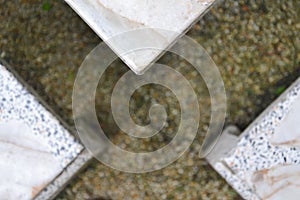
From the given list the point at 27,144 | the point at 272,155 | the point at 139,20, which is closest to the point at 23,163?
the point at 27,144

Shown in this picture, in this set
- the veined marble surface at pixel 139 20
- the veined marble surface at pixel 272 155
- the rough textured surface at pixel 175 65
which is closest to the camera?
the veined marble surface at pixel 139 20

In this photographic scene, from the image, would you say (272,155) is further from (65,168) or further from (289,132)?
(65,168)

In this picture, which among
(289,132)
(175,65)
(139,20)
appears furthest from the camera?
(175,65)

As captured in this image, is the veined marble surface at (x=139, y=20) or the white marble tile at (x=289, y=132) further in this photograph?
the white marble tile at (x=289, y=132)

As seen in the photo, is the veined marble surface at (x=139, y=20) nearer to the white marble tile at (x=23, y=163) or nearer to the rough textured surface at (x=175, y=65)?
the rough textured surface at (x=175, y=65)

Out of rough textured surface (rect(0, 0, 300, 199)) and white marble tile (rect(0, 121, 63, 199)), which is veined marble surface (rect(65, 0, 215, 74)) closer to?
rough textured surface (rect(0, 0, 300, 199))

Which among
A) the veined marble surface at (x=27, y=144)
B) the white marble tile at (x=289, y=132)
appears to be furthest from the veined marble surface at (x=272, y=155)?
the veined marble surface at (x=27, y=144)

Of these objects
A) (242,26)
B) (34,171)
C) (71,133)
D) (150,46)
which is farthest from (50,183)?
(242,26)
